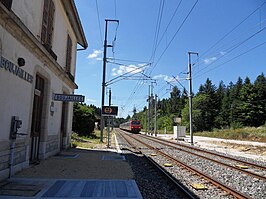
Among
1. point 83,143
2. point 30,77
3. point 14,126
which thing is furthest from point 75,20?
point 83,143

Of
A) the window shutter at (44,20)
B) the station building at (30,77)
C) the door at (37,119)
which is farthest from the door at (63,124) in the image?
the window shutter at (44,20)

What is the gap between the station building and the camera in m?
6.62

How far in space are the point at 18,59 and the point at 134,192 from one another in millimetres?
4668

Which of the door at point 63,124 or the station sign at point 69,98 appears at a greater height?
the station sign at point 69,98

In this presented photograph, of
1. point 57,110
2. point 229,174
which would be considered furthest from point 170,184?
point 57,110

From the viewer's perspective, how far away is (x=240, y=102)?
78750mm

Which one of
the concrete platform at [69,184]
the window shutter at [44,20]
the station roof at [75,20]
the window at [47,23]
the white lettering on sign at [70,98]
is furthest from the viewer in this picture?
the station roof at [75,20]

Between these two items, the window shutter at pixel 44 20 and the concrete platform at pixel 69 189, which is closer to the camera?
the concrete platform at pixel 69 189

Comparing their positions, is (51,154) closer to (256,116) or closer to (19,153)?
(19,153)

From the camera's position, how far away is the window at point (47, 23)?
389 inches

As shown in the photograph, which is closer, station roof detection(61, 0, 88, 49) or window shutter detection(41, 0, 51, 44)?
window shutter detection(41, 0, 51, 44)

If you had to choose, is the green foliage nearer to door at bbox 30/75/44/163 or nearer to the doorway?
the doorway

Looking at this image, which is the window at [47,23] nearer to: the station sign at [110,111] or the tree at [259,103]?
the station sign at [110,111]

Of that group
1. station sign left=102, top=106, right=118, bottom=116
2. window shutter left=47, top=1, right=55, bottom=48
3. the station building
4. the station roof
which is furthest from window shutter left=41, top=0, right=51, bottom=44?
station sign left=102, top=106, right=118, bottom=116
